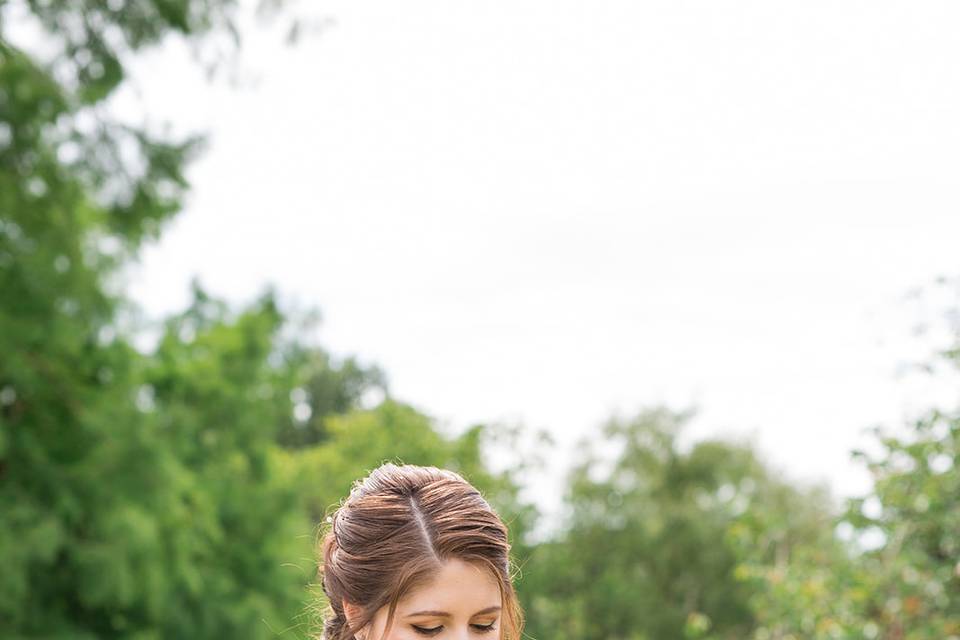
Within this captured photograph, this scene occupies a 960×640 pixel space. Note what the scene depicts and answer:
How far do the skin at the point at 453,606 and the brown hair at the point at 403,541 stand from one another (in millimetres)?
22

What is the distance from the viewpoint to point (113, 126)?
429 inches

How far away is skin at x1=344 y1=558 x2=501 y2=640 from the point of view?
9.64 ft

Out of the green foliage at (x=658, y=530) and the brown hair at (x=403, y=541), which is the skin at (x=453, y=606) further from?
the green foliage at (x=658, y=530)

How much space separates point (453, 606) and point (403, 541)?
0.23m

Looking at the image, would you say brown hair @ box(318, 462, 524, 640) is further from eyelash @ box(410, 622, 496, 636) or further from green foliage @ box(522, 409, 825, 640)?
green foliage @ box(522, 409, 825, 640)

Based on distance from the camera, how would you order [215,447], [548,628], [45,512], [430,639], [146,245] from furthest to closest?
[548,628] → [215,447] → [45,512] → [146,245] → [430,639]

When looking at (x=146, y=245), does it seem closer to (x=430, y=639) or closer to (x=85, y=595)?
(x=85, y=595)

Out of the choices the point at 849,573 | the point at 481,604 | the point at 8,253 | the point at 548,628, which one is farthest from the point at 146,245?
the point at 548,628

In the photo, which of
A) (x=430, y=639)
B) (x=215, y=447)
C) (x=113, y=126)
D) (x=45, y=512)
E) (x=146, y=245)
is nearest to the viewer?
(x=430, y=639)

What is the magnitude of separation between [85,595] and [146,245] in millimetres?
4107

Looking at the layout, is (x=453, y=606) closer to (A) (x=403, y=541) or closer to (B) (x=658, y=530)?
(A) (x=403, y=541)

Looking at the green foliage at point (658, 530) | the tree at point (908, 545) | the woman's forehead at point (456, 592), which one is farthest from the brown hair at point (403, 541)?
the green foliage at point (658, 530)

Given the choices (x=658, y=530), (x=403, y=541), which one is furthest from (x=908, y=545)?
(x=658, y=530)

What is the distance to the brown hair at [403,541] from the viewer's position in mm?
3066
